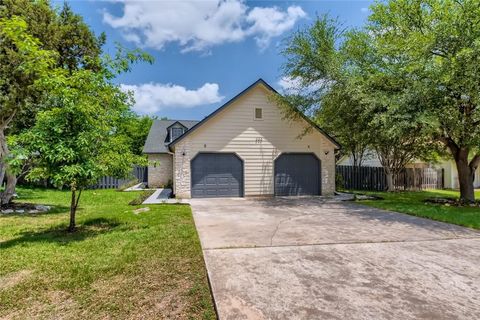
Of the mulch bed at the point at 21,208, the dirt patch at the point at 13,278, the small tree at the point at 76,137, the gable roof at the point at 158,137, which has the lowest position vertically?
the dirt patch at the point at 13,278

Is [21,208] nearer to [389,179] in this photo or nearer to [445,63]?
[445,63]

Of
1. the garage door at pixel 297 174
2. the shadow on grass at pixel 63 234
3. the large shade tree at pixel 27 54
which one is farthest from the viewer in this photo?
the garage door at pixel 297 174

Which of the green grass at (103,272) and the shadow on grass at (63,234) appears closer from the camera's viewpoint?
the green grass at (103,272)

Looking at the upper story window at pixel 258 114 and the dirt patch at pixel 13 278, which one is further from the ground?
the upper story window at pixel 258 114

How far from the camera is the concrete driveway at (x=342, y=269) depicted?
3.17 m

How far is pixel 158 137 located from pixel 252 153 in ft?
35.8

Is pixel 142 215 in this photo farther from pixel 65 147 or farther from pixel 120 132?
pixel 65 147

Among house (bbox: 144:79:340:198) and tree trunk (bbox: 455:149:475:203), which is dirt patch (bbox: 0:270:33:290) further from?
tree trunk (bbox: 455:149:475:203)

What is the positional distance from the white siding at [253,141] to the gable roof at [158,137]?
7206mm

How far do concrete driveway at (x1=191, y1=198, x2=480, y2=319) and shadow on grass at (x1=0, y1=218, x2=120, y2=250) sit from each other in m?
2.45

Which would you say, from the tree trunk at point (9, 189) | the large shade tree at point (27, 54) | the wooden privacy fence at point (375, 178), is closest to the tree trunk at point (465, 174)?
the wooden privacy fence at point (375, 178)

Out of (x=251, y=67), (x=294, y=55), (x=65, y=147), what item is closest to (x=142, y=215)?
(x=65, y=147)

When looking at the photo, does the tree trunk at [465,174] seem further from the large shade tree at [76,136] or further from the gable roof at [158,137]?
the gable roof at [158,137]

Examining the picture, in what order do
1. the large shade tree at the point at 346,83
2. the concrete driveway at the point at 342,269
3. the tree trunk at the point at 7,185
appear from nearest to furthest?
the concrete driveway at the point at 342,269 → the tree trunk at the point at 7,185 → the large shade tree at the point at 346,83
